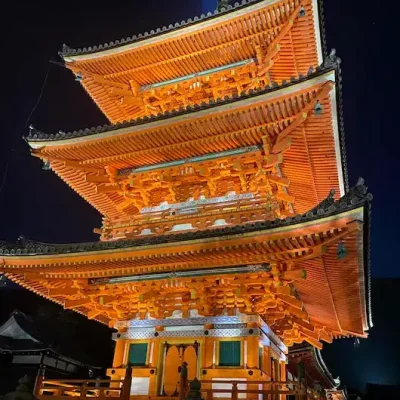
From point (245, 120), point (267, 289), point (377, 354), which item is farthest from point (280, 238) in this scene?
point (377, 354)

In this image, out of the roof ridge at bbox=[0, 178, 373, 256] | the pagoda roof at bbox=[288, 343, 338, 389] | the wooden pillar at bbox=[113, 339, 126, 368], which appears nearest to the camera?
the roof ridge at bbox=[0, 178, 373, 256]

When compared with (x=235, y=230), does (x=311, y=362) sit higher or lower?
lower

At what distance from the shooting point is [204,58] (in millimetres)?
13023

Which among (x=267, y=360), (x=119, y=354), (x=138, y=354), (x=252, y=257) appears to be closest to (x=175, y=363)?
(x=138, y=354)

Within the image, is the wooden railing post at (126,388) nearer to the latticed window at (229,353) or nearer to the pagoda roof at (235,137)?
the latticed window at (229,353)

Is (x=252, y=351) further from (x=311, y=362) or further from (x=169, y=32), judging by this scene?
(x=311, y=362)

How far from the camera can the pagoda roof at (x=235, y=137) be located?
9664 millimetres

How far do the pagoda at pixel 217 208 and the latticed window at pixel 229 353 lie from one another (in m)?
0.03

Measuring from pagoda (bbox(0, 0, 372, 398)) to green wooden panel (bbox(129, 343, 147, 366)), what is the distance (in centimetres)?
4

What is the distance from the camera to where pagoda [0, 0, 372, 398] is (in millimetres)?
9047

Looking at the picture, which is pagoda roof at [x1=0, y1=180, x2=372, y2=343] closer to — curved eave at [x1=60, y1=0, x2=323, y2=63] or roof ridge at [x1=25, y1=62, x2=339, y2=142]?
roof ridge at [x1=25, y1=62, x2=339, y2=142]

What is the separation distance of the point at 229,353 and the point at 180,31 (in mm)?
9542

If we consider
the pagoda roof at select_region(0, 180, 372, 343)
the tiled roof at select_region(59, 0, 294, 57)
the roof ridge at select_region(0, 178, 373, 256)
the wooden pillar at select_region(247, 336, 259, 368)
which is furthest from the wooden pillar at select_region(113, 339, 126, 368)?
the tiled roof at select_region(59, 0, 294, 57)

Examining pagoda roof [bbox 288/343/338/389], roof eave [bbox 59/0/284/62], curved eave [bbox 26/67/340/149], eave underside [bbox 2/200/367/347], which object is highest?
roof eave [bbox 59/0/284/62]
